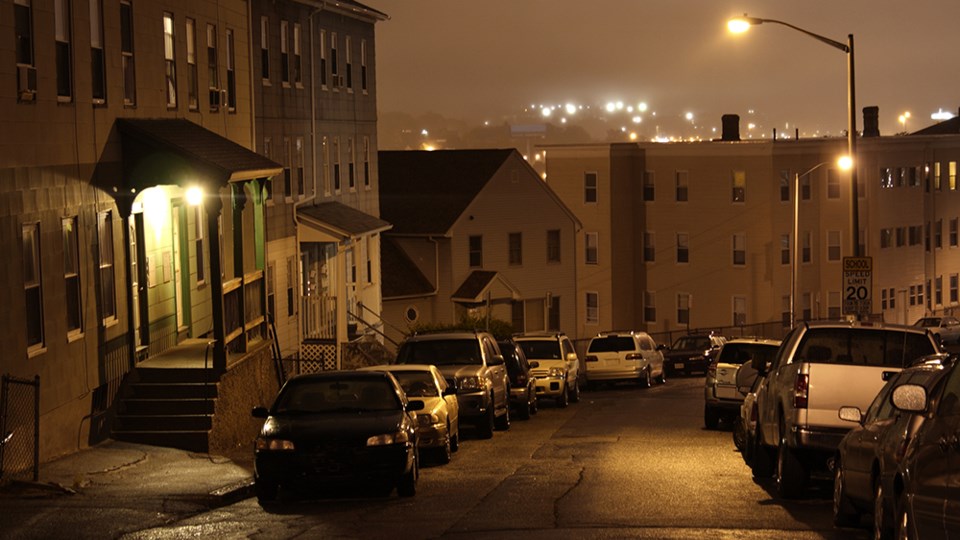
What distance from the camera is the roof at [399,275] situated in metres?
57.1

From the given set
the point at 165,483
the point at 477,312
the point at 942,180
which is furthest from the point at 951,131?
the point at 165,483

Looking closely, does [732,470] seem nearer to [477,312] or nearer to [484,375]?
[484,375]

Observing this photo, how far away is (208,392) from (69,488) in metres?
5.83

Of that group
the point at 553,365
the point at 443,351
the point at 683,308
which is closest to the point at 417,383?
the point at 443,351

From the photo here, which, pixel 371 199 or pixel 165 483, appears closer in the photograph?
pixel 165 483

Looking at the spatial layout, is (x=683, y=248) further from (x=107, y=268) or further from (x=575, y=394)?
(x=107, y=268)

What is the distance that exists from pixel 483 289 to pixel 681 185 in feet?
58.0

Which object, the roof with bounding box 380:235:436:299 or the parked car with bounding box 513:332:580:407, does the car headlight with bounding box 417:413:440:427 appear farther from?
the roof with bounding box 380:235:436:299

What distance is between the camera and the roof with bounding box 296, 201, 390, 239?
131 feet

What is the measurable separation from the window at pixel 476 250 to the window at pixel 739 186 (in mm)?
16207

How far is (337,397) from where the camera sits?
18109 mm

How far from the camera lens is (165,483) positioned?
59.5 feet

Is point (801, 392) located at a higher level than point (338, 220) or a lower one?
lower

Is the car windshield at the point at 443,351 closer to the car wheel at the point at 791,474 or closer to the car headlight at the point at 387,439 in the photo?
the car headlight at the point at 387,439
